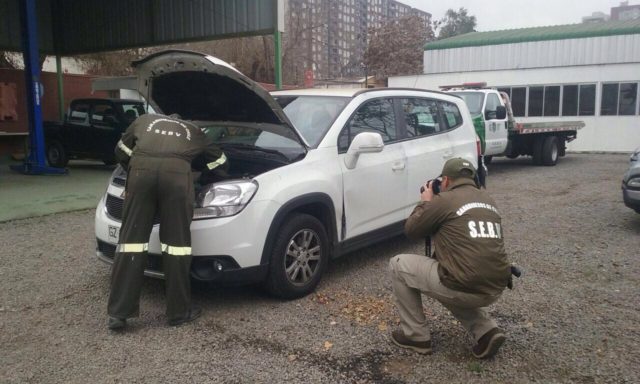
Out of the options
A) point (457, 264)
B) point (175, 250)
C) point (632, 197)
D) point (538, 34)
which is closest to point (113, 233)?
point (175, 250)

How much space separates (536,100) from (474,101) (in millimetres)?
9806

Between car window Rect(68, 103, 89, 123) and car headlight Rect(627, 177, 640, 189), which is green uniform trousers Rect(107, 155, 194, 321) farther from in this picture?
car window Rect(68, 103, 89, 123)

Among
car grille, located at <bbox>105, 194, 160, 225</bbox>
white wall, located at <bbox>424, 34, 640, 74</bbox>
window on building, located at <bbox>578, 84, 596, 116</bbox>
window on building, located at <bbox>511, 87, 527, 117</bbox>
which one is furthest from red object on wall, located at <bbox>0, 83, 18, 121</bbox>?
window on building, located at <bbox>578, 84, 596, 116</bbox>

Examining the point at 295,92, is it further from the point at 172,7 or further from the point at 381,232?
the point at 172,7

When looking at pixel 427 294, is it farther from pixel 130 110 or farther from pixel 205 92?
pixel 130 110

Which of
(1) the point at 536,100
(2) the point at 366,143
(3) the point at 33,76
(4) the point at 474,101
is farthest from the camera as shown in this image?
(1) the point at 536,100

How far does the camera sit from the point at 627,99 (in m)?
19.6

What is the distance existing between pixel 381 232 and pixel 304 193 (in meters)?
1.25

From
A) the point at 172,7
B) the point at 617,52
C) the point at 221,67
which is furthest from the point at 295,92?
the point at 617,52

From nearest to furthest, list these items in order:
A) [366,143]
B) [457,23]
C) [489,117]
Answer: [366,143] → [489,117] → [457,23]

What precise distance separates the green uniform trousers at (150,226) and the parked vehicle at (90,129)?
30.4 feet

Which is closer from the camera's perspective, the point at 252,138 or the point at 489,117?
the point at 252,138

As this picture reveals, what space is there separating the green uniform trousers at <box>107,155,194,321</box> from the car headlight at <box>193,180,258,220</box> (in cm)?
16

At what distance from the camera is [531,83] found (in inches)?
826
